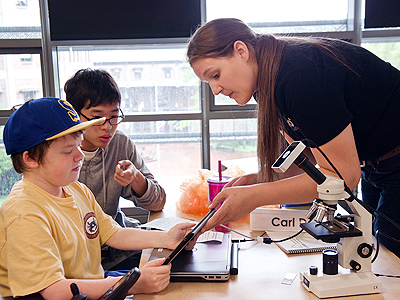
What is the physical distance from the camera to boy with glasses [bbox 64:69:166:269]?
165cm

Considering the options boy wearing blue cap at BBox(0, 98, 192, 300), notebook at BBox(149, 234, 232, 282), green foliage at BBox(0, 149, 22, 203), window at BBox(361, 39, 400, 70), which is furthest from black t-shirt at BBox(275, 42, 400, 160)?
green foliage at BBox(0, 149, 22, 203)

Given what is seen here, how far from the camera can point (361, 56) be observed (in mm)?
1220

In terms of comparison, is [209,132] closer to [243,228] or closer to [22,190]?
[243,228]

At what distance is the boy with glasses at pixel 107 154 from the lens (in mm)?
1646

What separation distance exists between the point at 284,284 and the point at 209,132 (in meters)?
2.35

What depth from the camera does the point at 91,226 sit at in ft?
4.24

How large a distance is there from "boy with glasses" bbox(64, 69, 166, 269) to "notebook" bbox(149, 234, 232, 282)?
531 mm

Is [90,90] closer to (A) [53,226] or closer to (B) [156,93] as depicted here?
(A) [53,226]

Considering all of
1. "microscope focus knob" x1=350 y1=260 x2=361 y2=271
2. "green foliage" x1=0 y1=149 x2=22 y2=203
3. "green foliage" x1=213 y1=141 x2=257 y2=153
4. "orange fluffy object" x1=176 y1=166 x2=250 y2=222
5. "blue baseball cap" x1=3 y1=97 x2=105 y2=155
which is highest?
"blue baseball cap" x1=3 y1=97 x2=105 y2=155

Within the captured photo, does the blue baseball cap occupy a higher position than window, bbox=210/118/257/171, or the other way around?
the blue baseball cap

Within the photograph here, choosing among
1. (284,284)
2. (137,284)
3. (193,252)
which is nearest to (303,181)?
(284,284)

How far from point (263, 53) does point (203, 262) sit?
2.28 ft

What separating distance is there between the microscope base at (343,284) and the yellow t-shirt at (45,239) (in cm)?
67

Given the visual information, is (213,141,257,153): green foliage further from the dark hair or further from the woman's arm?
the woman's arm
